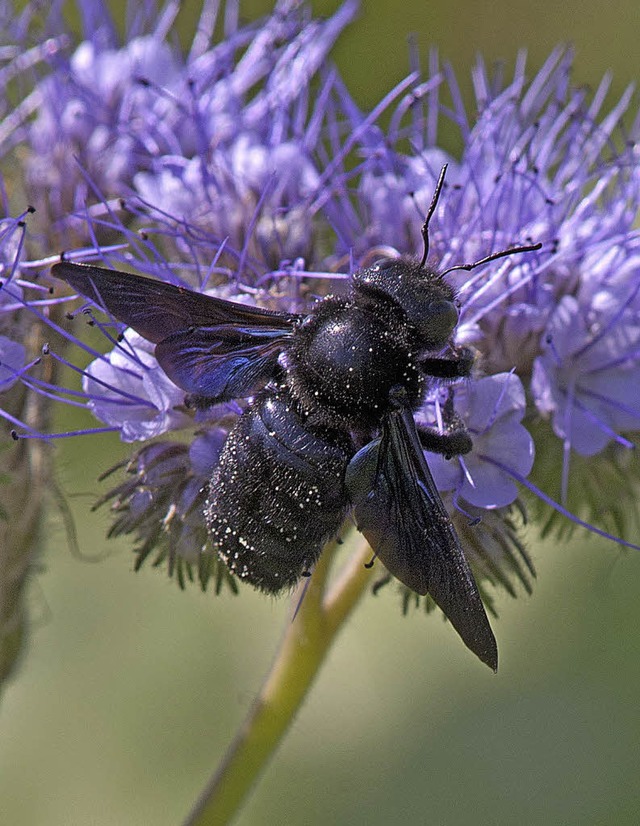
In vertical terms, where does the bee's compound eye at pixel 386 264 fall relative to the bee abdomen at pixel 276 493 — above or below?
above

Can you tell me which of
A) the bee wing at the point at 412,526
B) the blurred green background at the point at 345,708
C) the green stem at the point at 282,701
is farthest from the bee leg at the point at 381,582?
the blurred green background at the point at 345,708

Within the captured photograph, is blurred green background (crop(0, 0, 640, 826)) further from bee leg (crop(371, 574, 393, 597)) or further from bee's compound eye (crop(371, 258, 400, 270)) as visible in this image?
bee's compound eye (crop(371, 258, 400, 270))

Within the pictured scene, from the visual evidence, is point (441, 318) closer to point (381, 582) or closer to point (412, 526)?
point (412, 526)

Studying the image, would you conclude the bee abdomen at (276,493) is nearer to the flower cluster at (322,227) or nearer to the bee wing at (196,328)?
the bee wing at (196,328)

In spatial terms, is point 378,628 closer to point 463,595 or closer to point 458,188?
point 458,188

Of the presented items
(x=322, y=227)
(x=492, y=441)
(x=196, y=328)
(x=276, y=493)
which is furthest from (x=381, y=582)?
(x=322, y=227)

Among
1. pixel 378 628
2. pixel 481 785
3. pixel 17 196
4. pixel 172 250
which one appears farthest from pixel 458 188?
pixel 481 785

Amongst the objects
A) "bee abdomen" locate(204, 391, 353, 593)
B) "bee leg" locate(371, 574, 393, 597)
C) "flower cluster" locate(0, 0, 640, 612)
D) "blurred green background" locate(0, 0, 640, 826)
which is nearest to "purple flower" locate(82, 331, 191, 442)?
"flower cluster" locate(0, 0, 640, 612)
